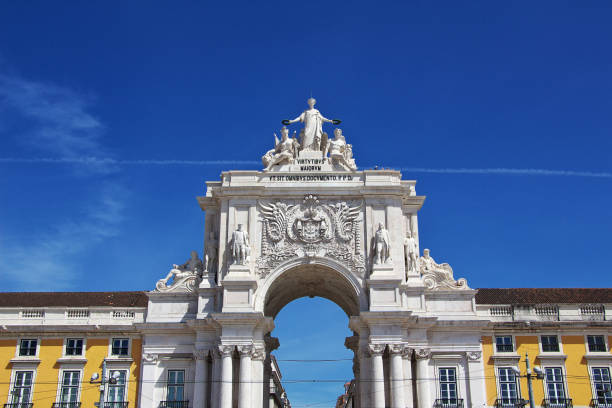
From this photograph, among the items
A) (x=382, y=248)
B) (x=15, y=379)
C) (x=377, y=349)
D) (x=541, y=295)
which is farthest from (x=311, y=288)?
(x=15, y=379)

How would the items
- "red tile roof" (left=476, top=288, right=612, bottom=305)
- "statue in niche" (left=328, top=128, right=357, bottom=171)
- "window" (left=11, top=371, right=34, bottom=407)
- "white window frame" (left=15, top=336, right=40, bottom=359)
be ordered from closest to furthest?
"window" (left=11, top=371, right=34, bottom=407), "white window frame" (left=15, top=336, right=40, bottom=359), "statue in niche" (left=328, top=128, right=357, bottom=171), "red tile roof" (left=476, top=288, right=612, bottom=305)

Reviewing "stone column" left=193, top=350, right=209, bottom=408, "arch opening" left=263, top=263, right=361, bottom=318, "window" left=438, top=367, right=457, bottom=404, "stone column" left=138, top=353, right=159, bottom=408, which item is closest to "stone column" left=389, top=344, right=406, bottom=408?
"window" left=438, top=367, right=457, bottom=404

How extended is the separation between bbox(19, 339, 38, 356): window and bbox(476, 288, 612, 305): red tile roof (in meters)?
26.9

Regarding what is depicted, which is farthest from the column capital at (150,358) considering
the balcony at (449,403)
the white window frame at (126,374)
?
the balcony at (449,403)

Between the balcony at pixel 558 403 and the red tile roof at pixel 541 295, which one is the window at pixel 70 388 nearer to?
the red tile roof at pixel 541 295

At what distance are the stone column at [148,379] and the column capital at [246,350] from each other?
531 centimetres

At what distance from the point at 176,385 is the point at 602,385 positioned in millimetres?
23819

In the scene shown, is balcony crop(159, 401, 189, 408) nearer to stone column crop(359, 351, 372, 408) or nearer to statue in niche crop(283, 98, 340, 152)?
stone column crop(359, 351, 372, 408)

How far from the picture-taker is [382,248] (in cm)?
4231

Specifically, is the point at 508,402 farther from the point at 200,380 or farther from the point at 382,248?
the point at 200,380

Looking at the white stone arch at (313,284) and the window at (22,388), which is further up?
the white stone arch at (313,284)

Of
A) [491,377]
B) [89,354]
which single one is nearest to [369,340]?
[491,377]

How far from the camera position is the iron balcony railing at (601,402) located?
41281 millimetres

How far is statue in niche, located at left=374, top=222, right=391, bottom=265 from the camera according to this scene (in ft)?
139
